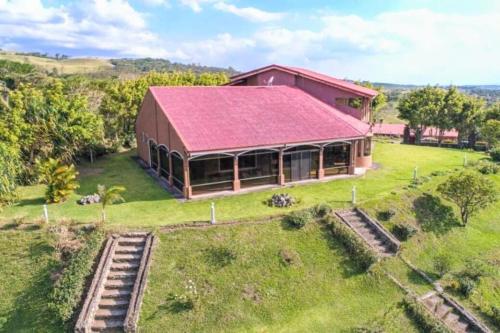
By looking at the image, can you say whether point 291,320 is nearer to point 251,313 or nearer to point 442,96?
point 251,313

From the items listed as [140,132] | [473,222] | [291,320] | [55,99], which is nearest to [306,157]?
[473,222]

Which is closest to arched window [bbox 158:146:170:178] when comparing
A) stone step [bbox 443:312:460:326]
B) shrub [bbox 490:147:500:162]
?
stone step [bbox 443:312:460:326]

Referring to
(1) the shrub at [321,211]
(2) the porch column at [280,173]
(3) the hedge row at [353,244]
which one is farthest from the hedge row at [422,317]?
(2) the porch column at [280,173]

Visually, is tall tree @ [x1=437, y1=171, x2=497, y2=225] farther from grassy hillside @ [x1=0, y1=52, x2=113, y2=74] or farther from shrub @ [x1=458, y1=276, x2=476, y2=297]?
grassy hillside @ [x1=0, y1=52, x2=113, y2=74]

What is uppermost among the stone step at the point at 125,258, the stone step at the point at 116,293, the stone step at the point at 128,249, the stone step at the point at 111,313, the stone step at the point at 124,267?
the stone step at the point at 128,249

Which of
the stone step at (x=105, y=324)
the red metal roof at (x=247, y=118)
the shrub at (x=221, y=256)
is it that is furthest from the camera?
the red metal roof at (x=247, y=118)

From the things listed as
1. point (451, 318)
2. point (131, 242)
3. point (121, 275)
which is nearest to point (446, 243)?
point (451, 318)

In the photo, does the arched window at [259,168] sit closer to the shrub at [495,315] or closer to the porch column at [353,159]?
the porch column at [353,159]

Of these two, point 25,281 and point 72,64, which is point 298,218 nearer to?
point 25,281
